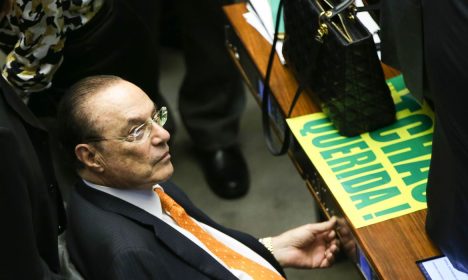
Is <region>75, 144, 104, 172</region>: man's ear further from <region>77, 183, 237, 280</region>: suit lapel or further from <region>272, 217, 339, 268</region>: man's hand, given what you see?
<region>272, 217, 339, 268</region>: man's hand

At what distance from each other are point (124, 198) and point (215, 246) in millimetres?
213

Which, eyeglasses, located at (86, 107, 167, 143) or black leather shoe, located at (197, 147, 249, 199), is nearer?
eyeglasses, located at (86, 107, 167, 143)

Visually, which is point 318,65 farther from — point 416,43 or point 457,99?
point 457,99

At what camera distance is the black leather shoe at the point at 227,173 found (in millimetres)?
2855

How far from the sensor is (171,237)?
1609 millimetres

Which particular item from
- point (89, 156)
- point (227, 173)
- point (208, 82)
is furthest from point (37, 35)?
point (227, 173)

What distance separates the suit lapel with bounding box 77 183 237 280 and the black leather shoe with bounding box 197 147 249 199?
1217 mm

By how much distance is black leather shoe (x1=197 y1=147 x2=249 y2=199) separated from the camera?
2.86 meters

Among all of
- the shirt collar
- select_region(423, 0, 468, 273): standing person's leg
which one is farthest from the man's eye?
select_region(423, 0, 468, 273): standing person's leg

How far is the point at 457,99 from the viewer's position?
1.31 metres

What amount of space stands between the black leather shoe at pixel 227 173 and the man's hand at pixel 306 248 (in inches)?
35.8

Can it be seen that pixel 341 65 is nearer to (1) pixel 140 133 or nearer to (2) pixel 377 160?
(2) pixel 377 160

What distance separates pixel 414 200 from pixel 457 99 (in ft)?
1.38

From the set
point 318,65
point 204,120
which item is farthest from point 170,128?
point 318,65
